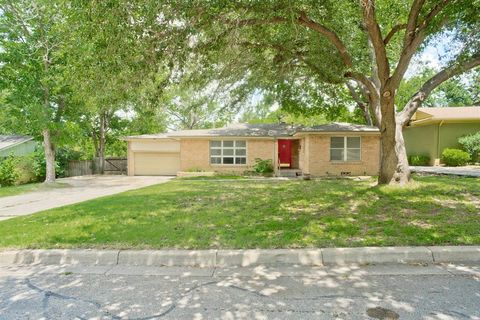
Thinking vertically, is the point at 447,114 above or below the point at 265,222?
above

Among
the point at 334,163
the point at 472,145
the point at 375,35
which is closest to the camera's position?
the point at 375,35

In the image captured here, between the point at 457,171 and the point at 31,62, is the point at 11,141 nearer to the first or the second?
the point at 31,62

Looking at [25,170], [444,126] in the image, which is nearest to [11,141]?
[25,170]

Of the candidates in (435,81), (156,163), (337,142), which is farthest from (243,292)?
(156,163)

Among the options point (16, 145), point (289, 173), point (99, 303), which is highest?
point (16, 145)

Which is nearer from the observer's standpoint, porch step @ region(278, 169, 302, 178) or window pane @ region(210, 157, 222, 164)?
porch step @ region(278, 169, 302, 178)

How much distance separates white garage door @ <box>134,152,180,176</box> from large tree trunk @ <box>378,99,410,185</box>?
15.6 m

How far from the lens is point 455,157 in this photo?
2088 cm

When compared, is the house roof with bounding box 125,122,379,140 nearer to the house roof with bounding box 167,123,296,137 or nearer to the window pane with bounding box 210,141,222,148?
the house roof with bounding box 167,123,296,137

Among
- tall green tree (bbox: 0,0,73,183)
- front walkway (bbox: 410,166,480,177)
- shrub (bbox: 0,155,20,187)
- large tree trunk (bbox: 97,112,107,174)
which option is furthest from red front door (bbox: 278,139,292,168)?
shrub (bbox: 0,155,20,187)

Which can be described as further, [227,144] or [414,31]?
[227,144]

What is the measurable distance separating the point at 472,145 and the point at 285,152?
12.8 m

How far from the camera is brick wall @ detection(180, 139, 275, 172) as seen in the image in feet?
66.7

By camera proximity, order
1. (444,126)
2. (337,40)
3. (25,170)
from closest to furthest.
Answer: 1. (337,40)
2. (25,170)
3. (444,126)
